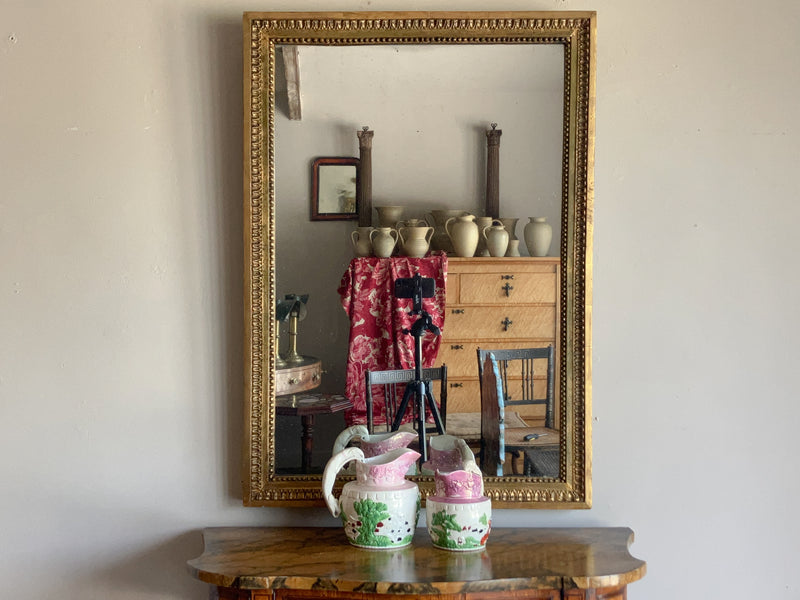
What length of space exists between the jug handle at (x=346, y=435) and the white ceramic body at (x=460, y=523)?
208 mm

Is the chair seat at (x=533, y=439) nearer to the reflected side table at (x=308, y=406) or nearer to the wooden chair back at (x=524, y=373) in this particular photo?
the wooden chair back at (x=524, y=373)

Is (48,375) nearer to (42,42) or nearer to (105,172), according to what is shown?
(105,172)

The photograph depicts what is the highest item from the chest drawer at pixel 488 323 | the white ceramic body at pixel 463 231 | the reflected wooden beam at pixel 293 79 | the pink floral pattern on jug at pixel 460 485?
the reflected wooden beam at pixel 293 79

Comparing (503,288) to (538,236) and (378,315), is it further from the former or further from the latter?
(378,315)

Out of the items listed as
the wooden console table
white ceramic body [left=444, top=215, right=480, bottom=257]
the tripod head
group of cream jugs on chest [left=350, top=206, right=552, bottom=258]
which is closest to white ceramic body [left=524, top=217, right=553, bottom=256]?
group of cream jugs on chest [left=350, top=206, right=552, bottom=258]

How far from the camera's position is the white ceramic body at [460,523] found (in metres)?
1.49

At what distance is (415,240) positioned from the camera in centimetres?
163

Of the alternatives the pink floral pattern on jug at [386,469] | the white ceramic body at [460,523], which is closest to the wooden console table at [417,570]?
the white ceramic body at [460,523]

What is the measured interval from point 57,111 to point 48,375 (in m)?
0.56

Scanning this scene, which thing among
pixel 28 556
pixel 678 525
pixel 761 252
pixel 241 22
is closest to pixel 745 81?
pixel 761 252

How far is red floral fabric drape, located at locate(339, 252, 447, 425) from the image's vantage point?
1.64m

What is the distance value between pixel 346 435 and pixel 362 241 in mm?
397

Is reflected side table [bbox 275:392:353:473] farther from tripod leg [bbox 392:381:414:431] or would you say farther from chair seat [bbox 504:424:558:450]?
chair seat [bbox 504:424:558:450]

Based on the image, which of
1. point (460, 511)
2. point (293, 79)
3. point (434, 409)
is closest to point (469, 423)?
point (434, 409)
